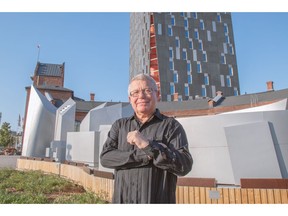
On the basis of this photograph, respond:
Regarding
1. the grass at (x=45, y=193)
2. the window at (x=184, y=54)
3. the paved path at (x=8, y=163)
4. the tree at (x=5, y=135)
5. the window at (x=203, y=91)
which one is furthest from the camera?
the tree at (x=5, y=135)

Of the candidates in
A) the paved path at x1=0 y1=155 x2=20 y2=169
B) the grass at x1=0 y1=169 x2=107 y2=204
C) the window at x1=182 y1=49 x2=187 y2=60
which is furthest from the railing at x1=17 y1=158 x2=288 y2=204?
the window at x1=182 y1=49 x2=187 y2=60

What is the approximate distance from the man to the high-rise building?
33797mm

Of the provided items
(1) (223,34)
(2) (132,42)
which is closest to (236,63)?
(1) (223,34)

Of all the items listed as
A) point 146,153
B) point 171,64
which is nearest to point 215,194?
point 146,153

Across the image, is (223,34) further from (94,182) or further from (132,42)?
(94,182)

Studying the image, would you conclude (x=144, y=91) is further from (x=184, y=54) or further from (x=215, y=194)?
(x=184, y=54)

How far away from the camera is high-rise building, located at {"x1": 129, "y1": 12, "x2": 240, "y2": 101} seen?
120 feet

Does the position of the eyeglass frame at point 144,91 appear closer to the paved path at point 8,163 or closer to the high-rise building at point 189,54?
the paved path at point 8,163

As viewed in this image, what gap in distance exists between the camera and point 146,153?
1527 millimetres

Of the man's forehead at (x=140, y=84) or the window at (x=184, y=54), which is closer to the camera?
the man's forehead at (x=140, y=84)

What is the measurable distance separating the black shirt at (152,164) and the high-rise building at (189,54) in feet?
111

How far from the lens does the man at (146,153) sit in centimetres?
152

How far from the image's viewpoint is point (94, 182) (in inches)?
370

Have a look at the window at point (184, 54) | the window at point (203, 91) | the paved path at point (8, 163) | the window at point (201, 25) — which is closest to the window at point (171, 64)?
the window at point (184, 54)
